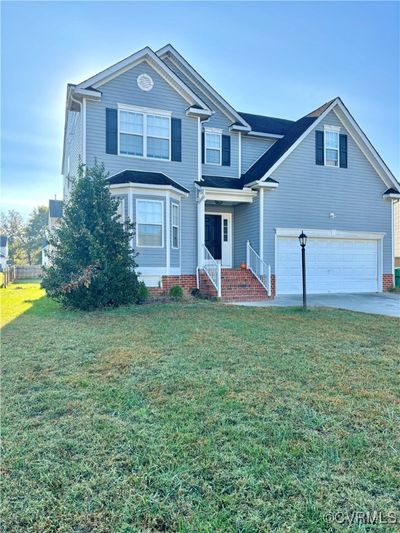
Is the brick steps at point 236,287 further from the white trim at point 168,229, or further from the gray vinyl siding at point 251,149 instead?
the gray vinyl siding at point 251,149

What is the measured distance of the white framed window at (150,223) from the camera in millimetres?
12398

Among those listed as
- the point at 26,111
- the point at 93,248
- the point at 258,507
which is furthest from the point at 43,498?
the point at 26,111

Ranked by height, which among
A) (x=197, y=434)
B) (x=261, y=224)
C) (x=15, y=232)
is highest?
(x=15, y=232)

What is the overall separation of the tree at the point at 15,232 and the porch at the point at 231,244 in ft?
146

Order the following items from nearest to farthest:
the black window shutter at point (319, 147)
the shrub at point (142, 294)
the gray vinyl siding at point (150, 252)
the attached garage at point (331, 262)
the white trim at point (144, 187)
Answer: the shrub at point (142, 294)
the white trim at point (144, 187)
the gray vinyl siding at point (150, 252)
the attached garage at point (331, 262)
the black window shutter at point (319, 147)

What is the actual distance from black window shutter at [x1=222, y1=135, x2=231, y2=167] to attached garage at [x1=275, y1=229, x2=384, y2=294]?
3939mm

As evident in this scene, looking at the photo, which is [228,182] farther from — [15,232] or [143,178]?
[15,232]

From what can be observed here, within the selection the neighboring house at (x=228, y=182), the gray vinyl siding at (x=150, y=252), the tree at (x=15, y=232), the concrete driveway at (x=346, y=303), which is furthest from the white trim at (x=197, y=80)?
the tree at (x=15, y=232)

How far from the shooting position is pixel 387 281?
1608 centimetres

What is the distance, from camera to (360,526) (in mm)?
1968

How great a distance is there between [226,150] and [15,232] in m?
54.6

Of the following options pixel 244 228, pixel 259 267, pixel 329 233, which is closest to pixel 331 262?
pixel 329 233

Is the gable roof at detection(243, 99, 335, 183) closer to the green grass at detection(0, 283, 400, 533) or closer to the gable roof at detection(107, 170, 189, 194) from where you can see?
the gable roof at detection(107, 170, 189, 194)

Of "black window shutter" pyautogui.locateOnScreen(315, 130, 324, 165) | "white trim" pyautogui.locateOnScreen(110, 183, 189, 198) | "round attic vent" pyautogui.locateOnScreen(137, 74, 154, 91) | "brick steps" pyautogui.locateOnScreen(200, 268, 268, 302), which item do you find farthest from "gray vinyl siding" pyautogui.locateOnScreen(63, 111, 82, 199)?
"black window shutter" pyautogui.locateOnScreen(315, 130, 324, 165)
